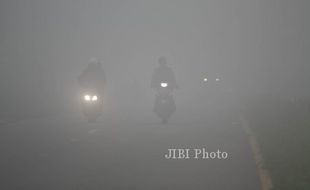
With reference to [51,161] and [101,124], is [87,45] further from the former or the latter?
[51,161]

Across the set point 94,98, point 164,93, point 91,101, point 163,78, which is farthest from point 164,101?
point 91,101

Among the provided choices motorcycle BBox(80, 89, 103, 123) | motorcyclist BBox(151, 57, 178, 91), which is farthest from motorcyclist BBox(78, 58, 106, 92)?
motorcyclist BBox(151, 57, 178, 91)

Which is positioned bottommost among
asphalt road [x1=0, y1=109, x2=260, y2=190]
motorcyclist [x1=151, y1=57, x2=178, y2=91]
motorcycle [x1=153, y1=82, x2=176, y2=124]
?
asphalt road [x1=0, y1=109, x2=260, y2=190]

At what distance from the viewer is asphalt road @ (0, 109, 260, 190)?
10.1m

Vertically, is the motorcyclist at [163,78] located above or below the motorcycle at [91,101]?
above

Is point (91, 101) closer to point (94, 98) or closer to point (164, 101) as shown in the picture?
point (94, 98)

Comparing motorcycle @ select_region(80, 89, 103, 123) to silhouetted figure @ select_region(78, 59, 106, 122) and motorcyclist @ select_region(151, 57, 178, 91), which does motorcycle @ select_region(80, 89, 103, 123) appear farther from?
motorcyclist @ select_region(151, 57, 178, 91)

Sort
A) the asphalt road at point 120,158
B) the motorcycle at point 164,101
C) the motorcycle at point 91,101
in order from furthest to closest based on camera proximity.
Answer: the motorcycle at point 91,101, the motorcycle at point 164,101, the asphalt road at point 120,158

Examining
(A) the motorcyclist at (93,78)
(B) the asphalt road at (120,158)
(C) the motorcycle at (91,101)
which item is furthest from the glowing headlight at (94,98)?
(B) the asphalt road at (120,158)

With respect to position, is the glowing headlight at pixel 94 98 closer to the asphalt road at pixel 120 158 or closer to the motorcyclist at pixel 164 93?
the asphalt road at pixel 120 158

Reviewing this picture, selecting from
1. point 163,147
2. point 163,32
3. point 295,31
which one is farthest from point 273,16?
point 163,147

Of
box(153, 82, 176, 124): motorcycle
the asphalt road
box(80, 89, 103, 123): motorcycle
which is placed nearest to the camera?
the asphalt road

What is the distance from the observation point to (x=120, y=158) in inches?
509

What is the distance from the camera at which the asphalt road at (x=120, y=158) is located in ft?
33.2
